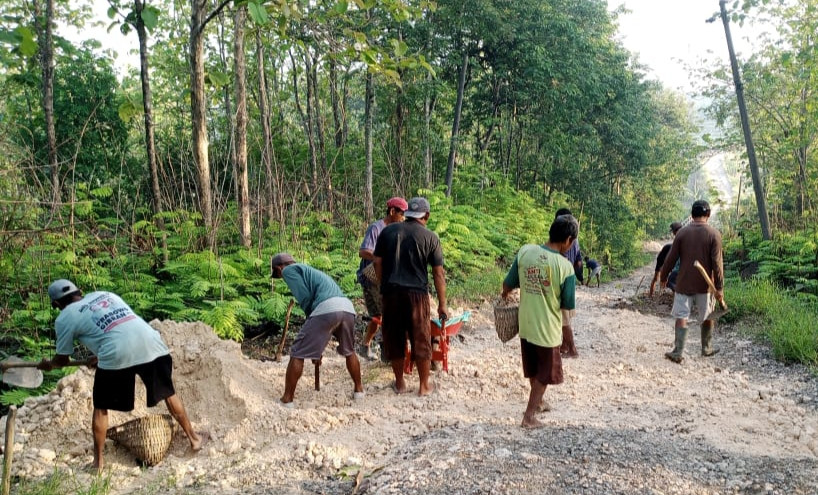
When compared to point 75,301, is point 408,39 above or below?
above

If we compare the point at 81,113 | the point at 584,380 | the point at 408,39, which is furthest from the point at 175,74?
the point at 584,380

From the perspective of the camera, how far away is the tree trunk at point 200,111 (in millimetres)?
6777

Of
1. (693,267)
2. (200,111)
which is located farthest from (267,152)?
(693,267)

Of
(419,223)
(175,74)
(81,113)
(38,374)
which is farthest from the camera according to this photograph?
(175,74)

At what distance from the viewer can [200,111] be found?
7.13m

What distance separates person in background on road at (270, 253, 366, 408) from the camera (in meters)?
4.94

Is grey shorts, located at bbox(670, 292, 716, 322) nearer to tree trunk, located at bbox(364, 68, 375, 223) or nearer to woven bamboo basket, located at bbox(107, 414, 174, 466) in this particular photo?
woven bamboo basket, located at bbox(107, 414, 174, 466)

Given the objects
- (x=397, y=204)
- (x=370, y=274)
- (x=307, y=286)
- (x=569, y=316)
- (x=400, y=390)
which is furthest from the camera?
(x=569, y=316)

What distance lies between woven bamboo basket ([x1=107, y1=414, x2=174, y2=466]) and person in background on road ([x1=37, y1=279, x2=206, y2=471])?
169 millimetres

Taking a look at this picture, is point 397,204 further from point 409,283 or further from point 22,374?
point 22,374

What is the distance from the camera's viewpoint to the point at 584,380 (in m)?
5.90

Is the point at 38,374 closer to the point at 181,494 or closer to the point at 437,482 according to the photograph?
the point at 181,494

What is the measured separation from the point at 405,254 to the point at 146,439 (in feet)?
8.33

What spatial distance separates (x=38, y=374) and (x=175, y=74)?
45.2 feet
